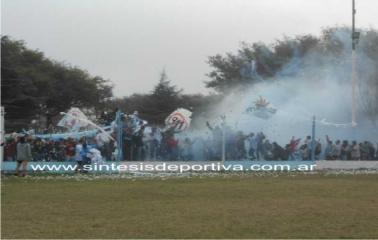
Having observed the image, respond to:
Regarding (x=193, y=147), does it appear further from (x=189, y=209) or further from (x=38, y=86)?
(x=38, y=86)

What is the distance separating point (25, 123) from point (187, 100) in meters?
15.6

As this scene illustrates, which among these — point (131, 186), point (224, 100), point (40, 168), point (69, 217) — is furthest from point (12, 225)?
point (224, 100)

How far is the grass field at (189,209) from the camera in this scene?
35.8ft

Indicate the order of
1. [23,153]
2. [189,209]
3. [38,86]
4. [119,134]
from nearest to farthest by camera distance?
1. [189,209]
2. [23,153]
3. [119,134]
4. [38,86]

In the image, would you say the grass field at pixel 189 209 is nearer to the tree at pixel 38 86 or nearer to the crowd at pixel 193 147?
the crowd at pixel 193 147

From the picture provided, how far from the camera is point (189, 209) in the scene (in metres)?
14.1

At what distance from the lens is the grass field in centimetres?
1092

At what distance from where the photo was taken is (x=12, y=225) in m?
11.5

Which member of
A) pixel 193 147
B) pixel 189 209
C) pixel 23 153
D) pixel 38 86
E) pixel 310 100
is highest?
pixel 38 86

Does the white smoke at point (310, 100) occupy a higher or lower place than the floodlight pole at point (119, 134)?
higher

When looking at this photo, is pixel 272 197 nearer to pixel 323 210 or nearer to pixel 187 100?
pixel 323 210

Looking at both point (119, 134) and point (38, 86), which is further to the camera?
point (38, 86)

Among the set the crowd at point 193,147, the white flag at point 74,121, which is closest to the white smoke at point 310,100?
the crowd at point 193,147

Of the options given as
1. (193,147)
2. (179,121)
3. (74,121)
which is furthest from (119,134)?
(193,147)
